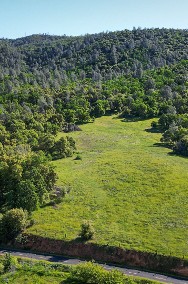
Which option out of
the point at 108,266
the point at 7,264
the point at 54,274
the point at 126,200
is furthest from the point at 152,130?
the point at 7,264

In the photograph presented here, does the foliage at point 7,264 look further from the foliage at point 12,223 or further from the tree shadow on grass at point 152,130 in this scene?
the tree shadow on grass at point 152,130

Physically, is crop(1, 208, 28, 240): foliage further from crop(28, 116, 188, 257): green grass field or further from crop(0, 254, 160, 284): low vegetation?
crop(0, 254, 160, 284): low vegetation

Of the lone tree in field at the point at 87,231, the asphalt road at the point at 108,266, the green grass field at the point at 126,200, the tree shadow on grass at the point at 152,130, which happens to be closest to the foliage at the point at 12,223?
the green grass field at the point at 126,200

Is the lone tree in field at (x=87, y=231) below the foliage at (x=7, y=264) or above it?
above

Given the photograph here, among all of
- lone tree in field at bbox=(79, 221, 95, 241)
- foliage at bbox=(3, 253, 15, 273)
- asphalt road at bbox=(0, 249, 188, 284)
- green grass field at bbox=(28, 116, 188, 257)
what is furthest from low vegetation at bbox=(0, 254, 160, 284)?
green grass field at bbox=(28, 116, 188, 257)

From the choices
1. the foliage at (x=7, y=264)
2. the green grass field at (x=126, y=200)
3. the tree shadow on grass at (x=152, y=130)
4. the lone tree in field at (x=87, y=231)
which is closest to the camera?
the foliage at (x=7, y=264)

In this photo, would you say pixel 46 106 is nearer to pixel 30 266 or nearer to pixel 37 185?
pixel 37 185

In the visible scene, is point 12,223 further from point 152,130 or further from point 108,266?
point 152,130
